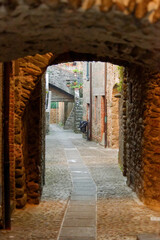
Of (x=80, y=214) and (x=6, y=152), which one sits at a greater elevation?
(x=6, y=152)

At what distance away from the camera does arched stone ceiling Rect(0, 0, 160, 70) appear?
2.13 meters

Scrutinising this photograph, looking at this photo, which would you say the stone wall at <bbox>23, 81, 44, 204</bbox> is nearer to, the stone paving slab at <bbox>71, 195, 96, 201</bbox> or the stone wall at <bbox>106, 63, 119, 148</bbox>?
the stone paving slab at <bbox>71, 195, 96, 201</bbox>

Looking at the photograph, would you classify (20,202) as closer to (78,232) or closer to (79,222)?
(79,222)

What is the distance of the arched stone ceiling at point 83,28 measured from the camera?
2.13 metres

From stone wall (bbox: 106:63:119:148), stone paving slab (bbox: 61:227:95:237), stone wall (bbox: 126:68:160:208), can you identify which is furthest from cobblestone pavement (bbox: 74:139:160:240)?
stone wall (bbox: 106:63:119:148)

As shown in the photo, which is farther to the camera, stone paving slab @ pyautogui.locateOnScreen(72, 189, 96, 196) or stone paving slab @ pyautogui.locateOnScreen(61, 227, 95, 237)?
stone paving slab @ pyautogui.locateOnScreen(72, 189, 96, 196)

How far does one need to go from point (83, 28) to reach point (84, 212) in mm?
4741

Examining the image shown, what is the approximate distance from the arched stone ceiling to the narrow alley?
3081 millimetres

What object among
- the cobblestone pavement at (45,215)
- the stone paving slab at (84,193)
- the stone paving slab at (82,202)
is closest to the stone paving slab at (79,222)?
the cobblestone pavement at (45,215)

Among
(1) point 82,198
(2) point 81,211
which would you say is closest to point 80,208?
(2) point 81,211

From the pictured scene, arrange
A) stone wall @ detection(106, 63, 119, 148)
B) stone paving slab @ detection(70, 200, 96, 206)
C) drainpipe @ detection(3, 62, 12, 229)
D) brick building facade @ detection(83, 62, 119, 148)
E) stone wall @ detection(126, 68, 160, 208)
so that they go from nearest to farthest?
drainpipe @ detection(3, 62, 12, 229) → stone wall @ detection(126, 68, 160, 208) → stone paving slab @ detection(70, 200, 96, 206) → stone wall @ detection(106, 63, 119, 148) → brick building facade @ detection(83, 62, 119, 148)

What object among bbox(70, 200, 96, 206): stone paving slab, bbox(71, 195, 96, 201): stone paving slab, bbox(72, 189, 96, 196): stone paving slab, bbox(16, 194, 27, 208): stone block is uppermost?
bbox(16, 194, 27, 208): stone block

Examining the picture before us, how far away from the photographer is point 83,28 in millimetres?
2432

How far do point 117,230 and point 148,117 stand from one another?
6.93 ft
